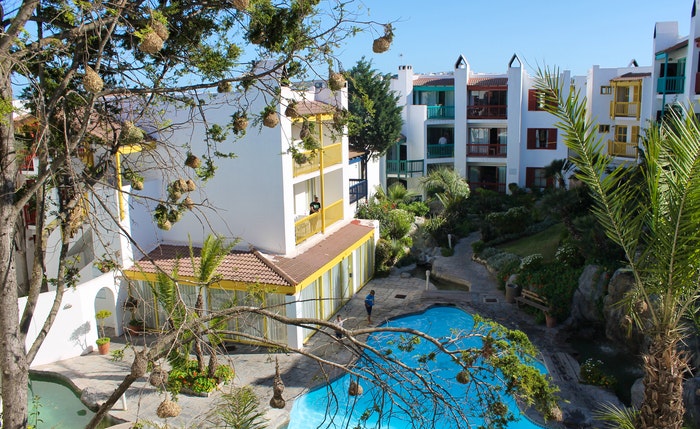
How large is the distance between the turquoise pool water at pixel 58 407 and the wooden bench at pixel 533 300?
13.8 m

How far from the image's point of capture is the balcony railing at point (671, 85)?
27.7m

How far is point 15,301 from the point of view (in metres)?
7.16

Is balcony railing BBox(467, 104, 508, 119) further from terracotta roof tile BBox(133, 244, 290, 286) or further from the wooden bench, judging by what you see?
terracotta roof tile BBox(133, 244, 290, 286)

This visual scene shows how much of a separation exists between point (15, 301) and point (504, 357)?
5.87m

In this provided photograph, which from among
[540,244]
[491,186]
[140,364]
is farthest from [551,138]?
[140,364]

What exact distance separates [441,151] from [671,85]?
53.5 ft

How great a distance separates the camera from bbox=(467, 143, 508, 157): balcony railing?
4062 centimetres

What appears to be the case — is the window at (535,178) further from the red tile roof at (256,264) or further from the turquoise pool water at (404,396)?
the red tile roof at (256,264)

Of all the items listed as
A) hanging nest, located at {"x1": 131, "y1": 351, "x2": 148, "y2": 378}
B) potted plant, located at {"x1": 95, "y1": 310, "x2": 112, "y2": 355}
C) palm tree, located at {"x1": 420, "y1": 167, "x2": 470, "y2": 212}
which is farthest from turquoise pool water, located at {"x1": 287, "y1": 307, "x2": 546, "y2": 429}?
palm tree, located at {"x1": 420, "y1": 167, "x2": 470, "y2": 212}

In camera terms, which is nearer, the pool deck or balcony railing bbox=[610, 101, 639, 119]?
the pool deck

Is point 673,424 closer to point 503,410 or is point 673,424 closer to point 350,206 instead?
point 503,410

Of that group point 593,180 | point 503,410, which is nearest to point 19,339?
point 503,410

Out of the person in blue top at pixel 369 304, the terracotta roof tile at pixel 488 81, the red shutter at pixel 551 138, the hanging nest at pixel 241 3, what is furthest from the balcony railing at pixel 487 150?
the hanging nest at pixel 241 3

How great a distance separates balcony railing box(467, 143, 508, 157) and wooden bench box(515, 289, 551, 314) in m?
20.5
